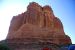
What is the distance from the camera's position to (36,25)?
4257 inches

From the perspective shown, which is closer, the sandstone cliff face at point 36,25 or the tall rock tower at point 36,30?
the tall rock tower at point 36,30

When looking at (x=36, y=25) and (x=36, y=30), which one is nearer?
(x=36, y=30)

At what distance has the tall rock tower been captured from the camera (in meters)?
84.1

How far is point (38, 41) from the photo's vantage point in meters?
85.0

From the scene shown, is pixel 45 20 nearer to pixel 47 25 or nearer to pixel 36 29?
pixel 47 25

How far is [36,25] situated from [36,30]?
218 inches

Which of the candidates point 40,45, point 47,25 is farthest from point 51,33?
point 40,45

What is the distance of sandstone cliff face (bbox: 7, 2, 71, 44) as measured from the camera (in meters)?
98.6

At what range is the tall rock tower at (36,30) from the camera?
84125 millimetres

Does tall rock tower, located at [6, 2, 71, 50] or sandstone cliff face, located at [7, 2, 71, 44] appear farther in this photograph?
sandstone cliff face, located at [7, 2, 71, 44]

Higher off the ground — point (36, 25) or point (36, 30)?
point (36, 25)

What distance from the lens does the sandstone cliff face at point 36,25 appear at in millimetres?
98550

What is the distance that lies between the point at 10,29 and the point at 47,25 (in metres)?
17.6

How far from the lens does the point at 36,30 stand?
103000mm
